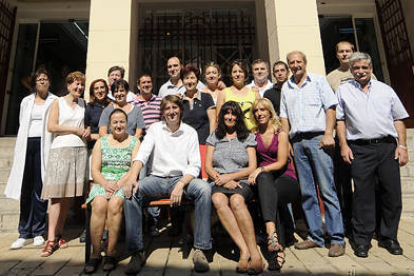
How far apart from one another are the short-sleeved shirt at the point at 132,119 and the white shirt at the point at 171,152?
40 cm

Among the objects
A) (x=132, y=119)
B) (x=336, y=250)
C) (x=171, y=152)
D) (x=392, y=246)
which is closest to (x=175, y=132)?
(x=171, y=152)

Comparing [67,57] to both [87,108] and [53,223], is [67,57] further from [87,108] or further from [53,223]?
[53,223]

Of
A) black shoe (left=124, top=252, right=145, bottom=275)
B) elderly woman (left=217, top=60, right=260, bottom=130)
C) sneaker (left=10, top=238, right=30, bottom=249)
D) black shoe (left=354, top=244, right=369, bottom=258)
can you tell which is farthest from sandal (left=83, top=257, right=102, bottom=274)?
black shoe (left=354, top=244, right=369, bottom=258)

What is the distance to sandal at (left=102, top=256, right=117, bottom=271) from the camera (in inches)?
91.7

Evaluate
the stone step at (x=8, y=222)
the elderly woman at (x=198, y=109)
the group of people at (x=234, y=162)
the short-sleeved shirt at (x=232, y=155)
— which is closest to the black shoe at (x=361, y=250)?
the group of people at (x=234, y=162)

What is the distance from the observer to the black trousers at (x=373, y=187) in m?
2.61

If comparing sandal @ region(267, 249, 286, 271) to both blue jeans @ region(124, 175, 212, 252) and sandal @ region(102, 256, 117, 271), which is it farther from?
sandal @ region(102, 256, 117, 271)

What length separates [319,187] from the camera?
107 inches

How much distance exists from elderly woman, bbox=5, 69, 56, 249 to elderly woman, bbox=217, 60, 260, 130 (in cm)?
219

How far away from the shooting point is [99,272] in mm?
2309

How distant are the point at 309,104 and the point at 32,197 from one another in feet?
11.3

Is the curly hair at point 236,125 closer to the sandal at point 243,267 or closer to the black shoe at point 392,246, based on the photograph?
the sandal at point 243,267

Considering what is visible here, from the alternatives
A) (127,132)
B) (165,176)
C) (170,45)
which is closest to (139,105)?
(127,132)

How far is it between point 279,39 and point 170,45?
3.65 metres
